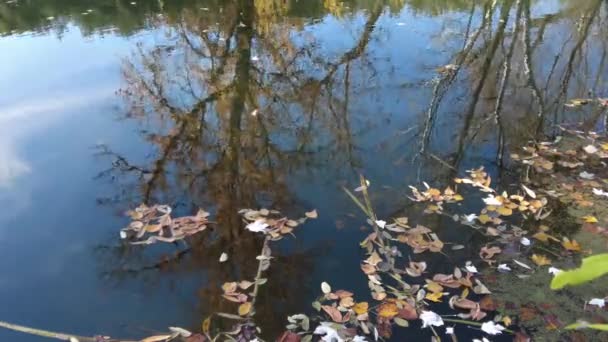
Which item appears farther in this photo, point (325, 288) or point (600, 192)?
point (600, 192)

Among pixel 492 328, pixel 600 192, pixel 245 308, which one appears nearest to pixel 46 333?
pixel 245 308

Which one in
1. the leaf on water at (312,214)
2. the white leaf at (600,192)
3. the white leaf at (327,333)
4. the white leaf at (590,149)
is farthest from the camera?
the white leaf at (590,149)

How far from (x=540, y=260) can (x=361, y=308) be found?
95cm

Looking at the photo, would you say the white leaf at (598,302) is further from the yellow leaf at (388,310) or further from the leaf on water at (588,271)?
the leaf on water at (588,271)

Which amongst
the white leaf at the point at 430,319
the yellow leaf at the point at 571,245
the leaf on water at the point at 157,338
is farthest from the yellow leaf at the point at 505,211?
the leaf on water at the point at 157,338

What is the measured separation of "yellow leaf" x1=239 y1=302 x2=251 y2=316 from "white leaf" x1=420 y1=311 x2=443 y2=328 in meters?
0.74

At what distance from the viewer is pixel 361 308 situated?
6.98 feet

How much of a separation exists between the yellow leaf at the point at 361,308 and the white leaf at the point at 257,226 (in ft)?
2.41

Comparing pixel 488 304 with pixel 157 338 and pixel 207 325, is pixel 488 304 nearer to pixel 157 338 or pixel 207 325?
pixel 207 325

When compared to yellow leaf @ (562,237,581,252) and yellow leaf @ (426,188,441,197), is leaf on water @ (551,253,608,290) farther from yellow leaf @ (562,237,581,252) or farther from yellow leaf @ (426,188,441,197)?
yellow leaf @ (426,188,441,197)

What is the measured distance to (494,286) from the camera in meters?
2.26

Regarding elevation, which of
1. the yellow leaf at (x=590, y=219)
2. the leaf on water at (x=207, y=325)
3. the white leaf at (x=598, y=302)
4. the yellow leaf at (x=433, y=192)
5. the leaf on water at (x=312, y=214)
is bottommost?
the white leaf at (x=598, y=302)

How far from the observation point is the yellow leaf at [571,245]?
248 centimetres

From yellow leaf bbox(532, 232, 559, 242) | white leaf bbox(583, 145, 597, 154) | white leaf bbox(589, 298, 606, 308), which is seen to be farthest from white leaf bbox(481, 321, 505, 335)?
white leaf bbox(583, 145, 597, 154)
